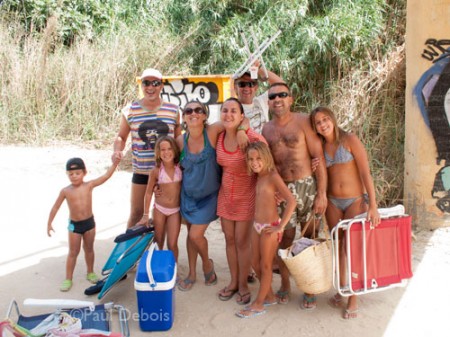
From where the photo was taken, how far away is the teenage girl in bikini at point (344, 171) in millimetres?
3717

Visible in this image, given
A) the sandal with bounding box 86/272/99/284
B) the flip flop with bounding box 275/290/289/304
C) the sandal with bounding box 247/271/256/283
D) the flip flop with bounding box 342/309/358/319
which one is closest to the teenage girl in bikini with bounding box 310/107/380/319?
the flip flop with bounding box 342/309/358/319

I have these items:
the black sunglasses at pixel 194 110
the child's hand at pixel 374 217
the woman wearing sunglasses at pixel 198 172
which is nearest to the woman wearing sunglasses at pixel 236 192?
the woman wearing sunglasses at pixel 198 172

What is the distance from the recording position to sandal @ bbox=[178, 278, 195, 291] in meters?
4.28

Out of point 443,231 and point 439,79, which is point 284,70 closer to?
point 439,79

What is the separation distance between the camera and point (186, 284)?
14.1ft

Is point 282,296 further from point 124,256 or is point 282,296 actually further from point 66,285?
point 66,285

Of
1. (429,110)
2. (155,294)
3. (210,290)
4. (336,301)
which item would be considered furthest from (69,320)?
(429,110)

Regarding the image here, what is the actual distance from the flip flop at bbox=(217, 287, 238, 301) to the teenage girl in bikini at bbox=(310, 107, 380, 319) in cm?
86

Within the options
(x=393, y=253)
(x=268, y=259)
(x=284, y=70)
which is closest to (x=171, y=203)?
(x=268, y=259)

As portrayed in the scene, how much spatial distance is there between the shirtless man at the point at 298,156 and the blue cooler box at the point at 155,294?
110 centimetres

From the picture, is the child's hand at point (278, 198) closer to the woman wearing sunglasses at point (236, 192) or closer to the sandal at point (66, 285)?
the woman wearing sunglasses at point (236, 192)

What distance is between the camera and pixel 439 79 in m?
5.38

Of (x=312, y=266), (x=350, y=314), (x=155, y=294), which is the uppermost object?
(x=312, y=266)

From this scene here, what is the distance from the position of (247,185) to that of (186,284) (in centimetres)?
115
